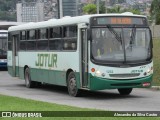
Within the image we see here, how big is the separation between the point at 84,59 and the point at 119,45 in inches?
49.3

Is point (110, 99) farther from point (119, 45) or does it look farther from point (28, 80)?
point (28, 80)

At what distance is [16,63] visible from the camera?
25.0 m

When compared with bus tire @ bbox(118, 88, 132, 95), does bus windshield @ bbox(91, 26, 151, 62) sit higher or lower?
higher

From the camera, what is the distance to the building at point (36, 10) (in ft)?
150

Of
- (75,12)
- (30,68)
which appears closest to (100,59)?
(30,68)

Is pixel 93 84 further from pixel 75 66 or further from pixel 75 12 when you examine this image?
pixel 75 12

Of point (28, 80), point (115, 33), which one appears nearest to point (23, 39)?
point (28, 80)

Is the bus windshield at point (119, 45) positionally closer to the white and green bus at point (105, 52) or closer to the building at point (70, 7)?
the white and green bus at point (105, 52)

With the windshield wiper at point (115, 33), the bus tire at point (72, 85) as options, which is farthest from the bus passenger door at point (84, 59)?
the windshield wiper at point (115, 33)

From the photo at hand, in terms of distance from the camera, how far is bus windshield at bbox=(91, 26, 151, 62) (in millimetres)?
17047

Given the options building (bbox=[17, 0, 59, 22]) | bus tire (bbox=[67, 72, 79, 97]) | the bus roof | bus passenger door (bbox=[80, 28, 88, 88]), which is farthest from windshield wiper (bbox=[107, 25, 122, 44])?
building (bbox=[17, 0, 59, 22])

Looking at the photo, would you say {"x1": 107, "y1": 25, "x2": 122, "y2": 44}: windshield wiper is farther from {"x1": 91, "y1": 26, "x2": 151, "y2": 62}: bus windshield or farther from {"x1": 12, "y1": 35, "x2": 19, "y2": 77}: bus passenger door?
{"x1": 12, "y1": 35, "x2": 19, "y2": 77}: bus passenger door

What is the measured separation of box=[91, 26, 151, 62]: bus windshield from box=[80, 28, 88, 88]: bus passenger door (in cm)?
37

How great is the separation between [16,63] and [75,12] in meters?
14.2
